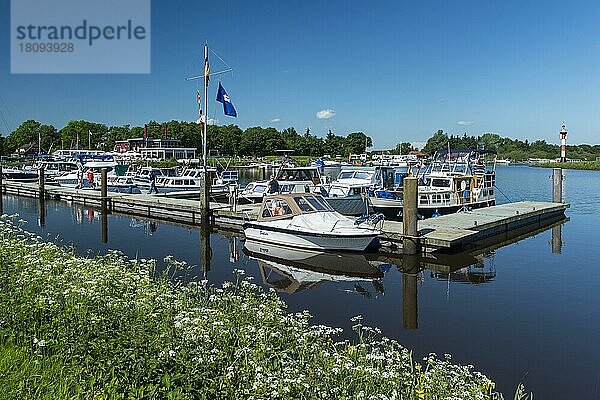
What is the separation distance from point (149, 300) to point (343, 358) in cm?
272

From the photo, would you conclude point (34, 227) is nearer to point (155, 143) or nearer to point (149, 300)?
point (149, 300)

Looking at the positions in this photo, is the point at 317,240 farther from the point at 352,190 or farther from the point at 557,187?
the point at 557,187

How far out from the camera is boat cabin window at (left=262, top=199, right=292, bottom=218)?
18.8m

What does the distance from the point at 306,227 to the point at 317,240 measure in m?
0.58

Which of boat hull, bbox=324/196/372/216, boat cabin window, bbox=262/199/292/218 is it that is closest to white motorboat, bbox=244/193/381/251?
boat cabin window, bbox=262/199/292/218

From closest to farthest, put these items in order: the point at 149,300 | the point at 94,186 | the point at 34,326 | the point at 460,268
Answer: the point at 34,326 → the point at 149,300 → the point at 460,268 → the point at 94,186

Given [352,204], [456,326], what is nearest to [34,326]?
[456,326]

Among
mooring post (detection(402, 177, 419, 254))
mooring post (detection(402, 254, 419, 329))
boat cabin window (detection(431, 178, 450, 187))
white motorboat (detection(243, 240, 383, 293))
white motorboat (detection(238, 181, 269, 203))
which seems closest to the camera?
mooring post (detection(402, 254, 419, 329))

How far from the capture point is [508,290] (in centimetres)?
1432

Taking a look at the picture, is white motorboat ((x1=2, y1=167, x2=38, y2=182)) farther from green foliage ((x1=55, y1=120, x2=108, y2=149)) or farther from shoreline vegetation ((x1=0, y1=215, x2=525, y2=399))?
green foliage ((x1=55, y1=120, x2=108, y2=149))

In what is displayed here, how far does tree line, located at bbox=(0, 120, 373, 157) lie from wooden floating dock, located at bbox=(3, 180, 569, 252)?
82828mm

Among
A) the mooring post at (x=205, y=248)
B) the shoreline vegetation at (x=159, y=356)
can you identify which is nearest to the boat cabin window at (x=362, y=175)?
the mooring post at (x=205, y=248)

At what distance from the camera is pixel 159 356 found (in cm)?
555

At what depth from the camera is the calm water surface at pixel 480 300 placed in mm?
9469
